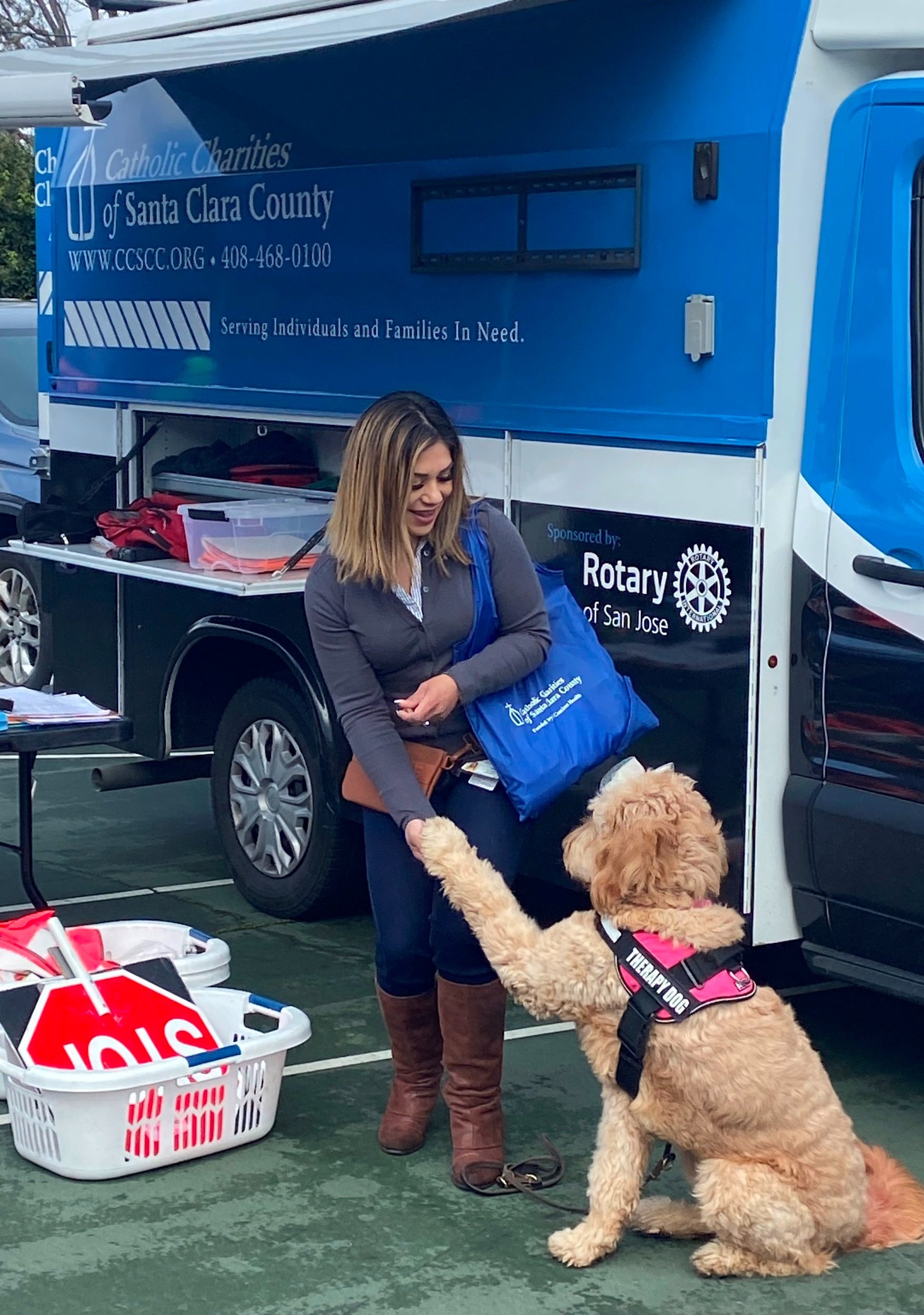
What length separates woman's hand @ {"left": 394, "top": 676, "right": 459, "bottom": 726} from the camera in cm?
396

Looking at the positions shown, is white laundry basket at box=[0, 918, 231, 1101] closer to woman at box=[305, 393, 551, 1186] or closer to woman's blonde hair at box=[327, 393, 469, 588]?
woman at box=[305, 393, 551, 1186]

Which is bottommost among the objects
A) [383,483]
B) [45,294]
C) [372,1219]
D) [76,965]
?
[372,1219]

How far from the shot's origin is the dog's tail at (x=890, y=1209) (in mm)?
3801

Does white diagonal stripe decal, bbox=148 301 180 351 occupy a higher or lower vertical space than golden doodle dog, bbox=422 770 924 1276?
higher

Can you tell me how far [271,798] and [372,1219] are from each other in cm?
244

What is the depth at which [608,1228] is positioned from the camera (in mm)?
3773

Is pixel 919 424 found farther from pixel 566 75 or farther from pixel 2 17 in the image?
pixel 2 17

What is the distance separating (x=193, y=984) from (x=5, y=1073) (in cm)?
76

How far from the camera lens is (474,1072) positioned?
4.21m

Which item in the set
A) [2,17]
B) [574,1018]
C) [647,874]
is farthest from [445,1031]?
[2,17]

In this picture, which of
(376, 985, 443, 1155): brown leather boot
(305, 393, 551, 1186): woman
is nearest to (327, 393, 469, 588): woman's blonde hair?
(305, 393, 551, 1186): woman

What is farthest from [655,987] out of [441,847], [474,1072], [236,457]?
[236,457]

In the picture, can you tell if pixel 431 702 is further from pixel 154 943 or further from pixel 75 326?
pixel 75 326

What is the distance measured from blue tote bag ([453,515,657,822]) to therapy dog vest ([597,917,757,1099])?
17.7 inches
